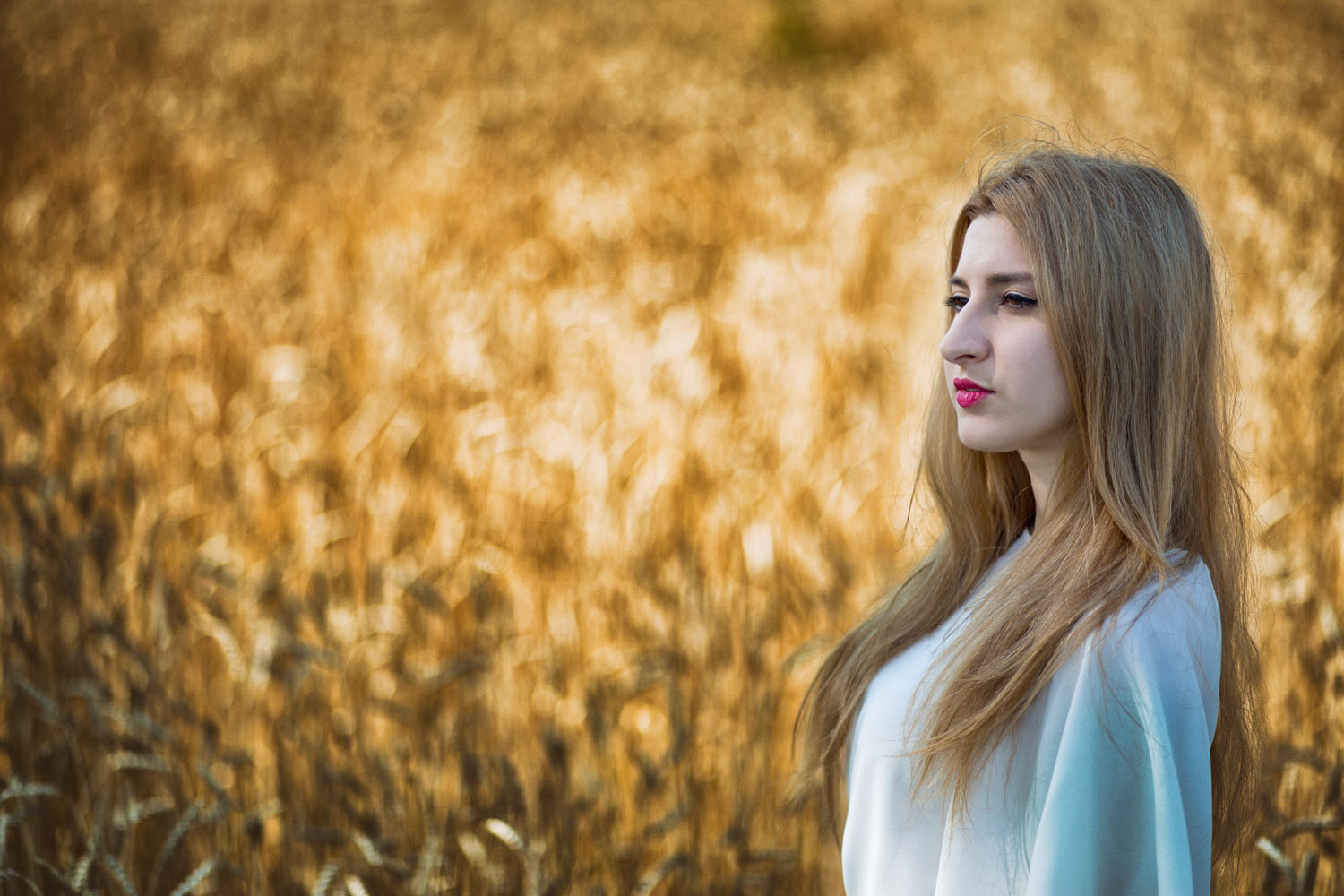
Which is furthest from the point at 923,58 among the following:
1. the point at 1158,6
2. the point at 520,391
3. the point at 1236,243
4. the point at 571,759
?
the point at 571,759

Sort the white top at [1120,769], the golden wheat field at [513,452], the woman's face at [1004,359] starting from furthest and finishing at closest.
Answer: the golden wheat field at [513,452]
the woman's face at [1004,359]
the white top at [1120,769]

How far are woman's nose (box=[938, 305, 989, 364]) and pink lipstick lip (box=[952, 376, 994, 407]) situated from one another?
Result: 26mm

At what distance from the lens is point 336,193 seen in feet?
20.3

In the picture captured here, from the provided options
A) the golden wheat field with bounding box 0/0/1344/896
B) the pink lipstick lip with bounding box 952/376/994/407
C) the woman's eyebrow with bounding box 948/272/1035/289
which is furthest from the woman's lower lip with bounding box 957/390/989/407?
the golden wheat field with bounding box 0/0/1344/896

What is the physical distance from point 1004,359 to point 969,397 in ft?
0.18

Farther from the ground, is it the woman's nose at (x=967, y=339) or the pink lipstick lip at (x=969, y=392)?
the woman's nose at (x=967, y=339)

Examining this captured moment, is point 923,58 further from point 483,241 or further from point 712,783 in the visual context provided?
point 712,783

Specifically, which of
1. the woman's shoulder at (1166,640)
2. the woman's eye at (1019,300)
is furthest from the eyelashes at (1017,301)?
the woman's shoulder at (1166,640)

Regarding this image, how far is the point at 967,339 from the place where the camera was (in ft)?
3.72

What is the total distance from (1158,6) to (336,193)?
7.07 metres

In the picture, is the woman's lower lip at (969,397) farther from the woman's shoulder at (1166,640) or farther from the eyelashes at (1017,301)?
the woman's shoulder at (1166,640)

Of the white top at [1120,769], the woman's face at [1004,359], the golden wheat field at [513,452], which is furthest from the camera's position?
the golden wheat field at [513,452]

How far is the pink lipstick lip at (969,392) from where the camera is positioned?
3.74 feet

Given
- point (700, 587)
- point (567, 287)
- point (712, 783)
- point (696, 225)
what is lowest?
point (712, 783)
